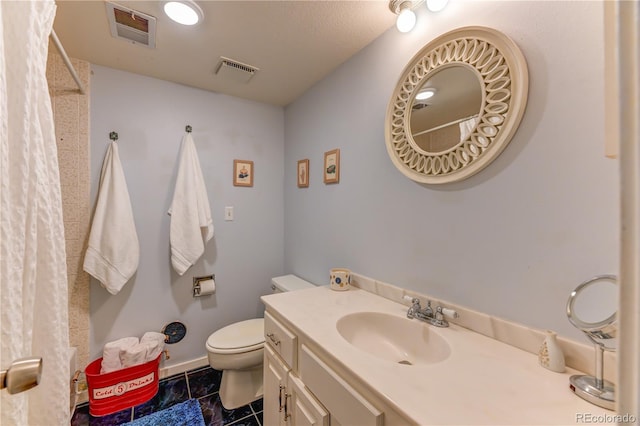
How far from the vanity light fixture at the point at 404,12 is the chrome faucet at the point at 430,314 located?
3.85 ft

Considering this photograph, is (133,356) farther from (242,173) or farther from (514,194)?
(514,194)

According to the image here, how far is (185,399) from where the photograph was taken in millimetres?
1624

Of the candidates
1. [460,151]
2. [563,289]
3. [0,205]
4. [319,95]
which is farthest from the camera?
[319,95]

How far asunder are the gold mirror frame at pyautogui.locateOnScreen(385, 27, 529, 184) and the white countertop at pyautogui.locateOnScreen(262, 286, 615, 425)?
0.62m

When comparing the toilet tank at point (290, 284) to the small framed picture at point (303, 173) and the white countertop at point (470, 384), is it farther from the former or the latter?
the white countertop at point (470, 384)

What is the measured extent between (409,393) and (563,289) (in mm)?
565

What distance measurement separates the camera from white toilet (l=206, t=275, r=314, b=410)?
4.99 ft

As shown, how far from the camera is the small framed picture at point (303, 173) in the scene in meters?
1.94

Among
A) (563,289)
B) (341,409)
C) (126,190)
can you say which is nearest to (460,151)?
(563,289)

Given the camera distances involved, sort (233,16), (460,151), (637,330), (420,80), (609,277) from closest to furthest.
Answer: (637,330)
(609,277)
(460,151)
(420,80)
(233,16)

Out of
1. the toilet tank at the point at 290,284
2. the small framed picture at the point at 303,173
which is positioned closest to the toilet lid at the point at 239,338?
the toilet tank at the point at 290,284

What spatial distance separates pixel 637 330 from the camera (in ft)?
0.67

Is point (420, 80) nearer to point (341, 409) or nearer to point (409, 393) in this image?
point (409, 393)


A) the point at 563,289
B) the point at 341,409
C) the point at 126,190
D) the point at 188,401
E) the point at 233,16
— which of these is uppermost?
the point at 233,16
